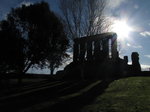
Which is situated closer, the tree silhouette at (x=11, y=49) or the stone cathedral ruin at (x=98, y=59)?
the tree silhouette at (x=11, y=49)

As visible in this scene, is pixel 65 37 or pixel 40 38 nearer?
pixel 40 38

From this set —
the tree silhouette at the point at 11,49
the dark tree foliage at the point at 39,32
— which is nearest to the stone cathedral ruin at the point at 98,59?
the dark tree foliage at the point at 39,32

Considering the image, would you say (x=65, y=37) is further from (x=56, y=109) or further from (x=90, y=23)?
(x=56, y=109)

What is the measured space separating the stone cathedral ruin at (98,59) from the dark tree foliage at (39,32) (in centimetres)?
289

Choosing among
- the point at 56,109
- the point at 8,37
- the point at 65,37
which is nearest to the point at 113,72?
the point at 65,37

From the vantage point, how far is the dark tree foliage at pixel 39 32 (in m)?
26.7

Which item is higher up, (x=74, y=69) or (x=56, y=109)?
(x=74, y=69)

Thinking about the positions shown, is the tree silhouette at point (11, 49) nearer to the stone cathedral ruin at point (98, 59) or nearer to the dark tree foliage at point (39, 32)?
the dark tree foliage at point (39, 32)

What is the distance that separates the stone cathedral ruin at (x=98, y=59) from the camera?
26625 mm

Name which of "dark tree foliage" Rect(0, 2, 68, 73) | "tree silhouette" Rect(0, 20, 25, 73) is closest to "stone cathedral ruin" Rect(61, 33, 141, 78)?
"dark tree foliage" Rect(0, 2, 68, 73)

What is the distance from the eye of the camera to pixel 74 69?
1123 inches

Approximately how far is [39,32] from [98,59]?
30.0 feet

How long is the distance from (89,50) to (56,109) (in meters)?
21.9

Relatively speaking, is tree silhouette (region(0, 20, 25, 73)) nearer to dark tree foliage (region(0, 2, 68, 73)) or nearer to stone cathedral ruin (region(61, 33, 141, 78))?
dark tree foliage (region(0, 2, 68, 73))
